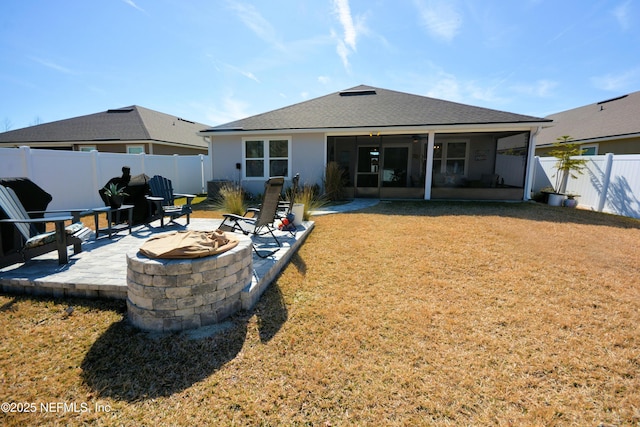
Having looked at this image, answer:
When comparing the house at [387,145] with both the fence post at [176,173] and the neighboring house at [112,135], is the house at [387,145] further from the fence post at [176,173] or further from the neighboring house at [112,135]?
the neighboring house at [112,135]

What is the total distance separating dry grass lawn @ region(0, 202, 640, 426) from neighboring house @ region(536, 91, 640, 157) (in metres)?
9.63

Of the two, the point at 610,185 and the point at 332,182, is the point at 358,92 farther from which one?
the point at 610,185

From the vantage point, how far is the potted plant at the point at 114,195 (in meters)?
5.65

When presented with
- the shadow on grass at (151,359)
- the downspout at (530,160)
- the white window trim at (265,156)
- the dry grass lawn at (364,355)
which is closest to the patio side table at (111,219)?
the dry grass lawn at (364,355)

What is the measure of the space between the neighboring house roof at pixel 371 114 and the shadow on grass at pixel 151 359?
30.8 ft

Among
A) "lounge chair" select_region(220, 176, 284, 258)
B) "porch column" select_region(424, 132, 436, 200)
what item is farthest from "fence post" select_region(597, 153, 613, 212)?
"lounge chair" select_region(220, 176, 284, 258)

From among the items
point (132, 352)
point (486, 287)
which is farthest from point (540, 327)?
point (132, 352)

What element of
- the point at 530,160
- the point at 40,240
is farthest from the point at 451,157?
the point at 40,240

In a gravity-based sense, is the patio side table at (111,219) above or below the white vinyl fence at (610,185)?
below

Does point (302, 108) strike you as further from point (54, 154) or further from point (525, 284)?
point (525, 284)

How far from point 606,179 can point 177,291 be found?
13.0 m

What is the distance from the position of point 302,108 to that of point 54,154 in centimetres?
907

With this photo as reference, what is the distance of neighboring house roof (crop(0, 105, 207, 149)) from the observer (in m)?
15.4

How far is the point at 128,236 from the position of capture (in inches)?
214
